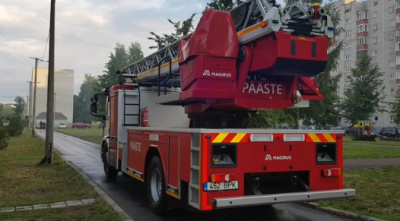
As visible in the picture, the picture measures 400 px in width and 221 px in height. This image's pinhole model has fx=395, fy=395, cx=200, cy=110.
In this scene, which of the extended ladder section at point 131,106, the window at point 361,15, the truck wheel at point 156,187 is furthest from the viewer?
the window at point 361,15

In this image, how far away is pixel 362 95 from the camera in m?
46.5

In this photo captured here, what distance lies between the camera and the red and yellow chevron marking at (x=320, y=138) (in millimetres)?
6250

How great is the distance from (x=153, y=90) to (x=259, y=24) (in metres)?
4.78

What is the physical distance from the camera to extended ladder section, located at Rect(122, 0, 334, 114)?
5.86 metres

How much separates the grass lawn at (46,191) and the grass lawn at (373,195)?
4436 millimetres

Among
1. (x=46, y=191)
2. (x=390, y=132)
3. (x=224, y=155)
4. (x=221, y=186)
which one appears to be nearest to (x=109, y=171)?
(x=46, y=191)

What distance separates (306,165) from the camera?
6223mm

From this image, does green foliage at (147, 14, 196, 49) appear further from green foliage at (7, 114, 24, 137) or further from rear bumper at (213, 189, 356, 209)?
green foliage at (7, 114, 24, 137)

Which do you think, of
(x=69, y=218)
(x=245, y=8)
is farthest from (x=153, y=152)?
(x=245, y=8)

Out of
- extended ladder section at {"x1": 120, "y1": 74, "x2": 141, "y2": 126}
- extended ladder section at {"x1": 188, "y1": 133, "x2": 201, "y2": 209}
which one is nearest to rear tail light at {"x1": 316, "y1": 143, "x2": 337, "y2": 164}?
extended ladder section at {"x1": 188, "y1": 133, "x2": 201, "y2": 209}

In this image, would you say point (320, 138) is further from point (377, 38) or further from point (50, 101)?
point (377, 38)

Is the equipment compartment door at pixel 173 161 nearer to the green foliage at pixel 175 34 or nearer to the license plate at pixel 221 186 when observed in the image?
the license plate at pixel 221 186

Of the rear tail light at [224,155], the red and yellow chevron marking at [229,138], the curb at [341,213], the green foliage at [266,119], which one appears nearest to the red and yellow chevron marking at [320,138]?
the red and yellow chevron marking at [229,138]

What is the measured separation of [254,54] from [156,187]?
305 centimetres
